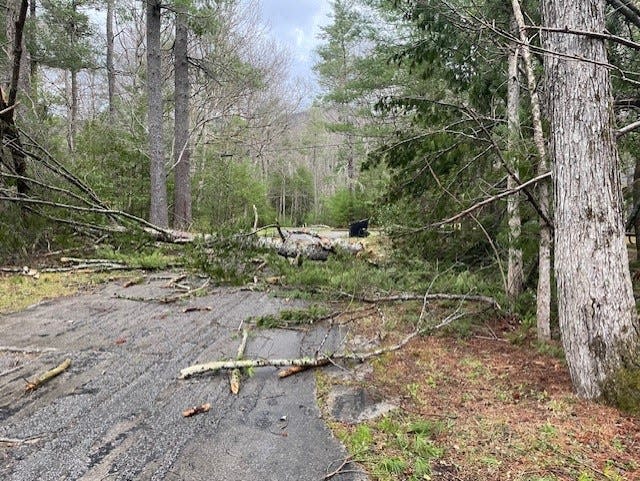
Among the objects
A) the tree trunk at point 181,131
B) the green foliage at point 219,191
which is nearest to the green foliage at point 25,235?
the tree trunk at point 181,131

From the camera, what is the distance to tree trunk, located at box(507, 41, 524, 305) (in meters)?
→ 3.52

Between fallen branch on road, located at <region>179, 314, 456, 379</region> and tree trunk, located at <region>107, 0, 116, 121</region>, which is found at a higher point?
tree trunk, located at <region>107, 0, 116, 121</region>

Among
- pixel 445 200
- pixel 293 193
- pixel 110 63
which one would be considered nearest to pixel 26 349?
pixel 445 200

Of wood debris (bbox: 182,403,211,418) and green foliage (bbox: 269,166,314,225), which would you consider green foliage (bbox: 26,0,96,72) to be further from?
wood debris (bbox: 182,403,211,418)

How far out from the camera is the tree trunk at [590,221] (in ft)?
8.32

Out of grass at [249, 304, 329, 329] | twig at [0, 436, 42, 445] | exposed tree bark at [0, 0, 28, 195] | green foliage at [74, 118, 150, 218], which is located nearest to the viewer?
twig at [0, 436, 42, 445]

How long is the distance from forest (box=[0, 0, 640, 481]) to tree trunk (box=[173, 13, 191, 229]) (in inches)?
1.9

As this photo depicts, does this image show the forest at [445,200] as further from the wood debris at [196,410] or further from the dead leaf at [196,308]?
the wood debris at [196,410]

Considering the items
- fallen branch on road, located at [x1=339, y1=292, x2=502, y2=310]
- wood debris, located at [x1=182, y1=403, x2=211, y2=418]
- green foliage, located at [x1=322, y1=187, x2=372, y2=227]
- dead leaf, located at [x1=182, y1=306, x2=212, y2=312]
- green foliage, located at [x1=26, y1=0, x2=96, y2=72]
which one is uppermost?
green foliage, located at [x1=26, y1=0, x2=96, y2=72]

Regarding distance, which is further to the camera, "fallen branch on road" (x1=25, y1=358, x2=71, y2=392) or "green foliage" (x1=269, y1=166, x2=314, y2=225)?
"green foliage" (x1=269, y1=166, x2=314, y2=225)

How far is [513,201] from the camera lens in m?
3.82

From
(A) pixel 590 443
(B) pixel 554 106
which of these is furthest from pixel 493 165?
(A) pixel 590 443

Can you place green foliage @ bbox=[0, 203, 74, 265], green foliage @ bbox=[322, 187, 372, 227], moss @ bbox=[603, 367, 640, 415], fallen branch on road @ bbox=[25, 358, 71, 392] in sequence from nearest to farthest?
moss @ bbox=[603, 367, 640, 415]
fallen branch on road @ bbox=[25, 358, 71, 392]
green foliage @ bbox=[0, 203, 74, 265]
green foliage @ bbox=[322, 187, 372, 227]

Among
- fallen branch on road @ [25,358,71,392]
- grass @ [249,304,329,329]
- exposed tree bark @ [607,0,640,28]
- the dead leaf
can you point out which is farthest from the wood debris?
exposed tree bark @ [607,0,640,28]
